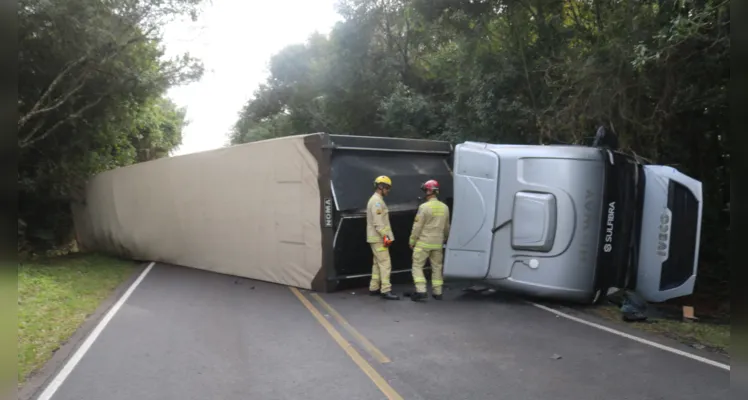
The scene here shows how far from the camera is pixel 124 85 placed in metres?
15.1

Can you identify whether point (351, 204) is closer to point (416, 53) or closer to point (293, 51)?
point (416, 53)

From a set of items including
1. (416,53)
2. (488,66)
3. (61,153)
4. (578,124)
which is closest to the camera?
(578,124)

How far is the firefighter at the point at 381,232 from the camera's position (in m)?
8.17

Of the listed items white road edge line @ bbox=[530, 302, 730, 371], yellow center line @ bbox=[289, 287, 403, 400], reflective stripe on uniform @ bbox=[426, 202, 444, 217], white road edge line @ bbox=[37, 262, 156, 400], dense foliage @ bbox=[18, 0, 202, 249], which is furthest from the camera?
dense foliage @ bbox=[18, 0, 202, 249]

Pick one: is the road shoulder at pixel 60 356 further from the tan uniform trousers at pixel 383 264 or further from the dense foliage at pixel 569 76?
the dense foliage at pixel 569 76

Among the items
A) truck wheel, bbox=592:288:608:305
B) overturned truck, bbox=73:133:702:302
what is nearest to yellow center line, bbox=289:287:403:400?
overturned truck, bbox=73:133:702:302

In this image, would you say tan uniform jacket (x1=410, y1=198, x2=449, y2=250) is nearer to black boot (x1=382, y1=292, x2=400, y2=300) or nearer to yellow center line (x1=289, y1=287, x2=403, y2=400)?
black boot (x1=382, y1=292, x2=400, y2=300)

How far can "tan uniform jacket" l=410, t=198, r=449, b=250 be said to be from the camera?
809 cm

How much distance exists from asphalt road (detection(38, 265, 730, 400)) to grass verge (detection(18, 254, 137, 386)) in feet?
1.70

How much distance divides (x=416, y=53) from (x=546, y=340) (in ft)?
54.6

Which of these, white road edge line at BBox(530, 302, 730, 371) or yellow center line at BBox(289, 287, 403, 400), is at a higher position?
white road edge line at BBox(530, 302, 730, 371)

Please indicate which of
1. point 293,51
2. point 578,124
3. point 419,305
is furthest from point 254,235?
point 293,51

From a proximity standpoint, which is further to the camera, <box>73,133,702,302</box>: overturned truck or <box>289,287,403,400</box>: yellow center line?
<box>73,133,702,302</box>: overturned truck

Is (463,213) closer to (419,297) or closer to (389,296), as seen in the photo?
(419,297)
